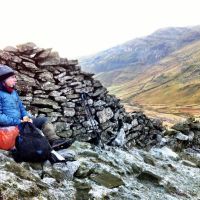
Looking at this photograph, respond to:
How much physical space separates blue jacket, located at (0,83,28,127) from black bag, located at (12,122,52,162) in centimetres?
47

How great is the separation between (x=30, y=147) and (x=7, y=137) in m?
0.81

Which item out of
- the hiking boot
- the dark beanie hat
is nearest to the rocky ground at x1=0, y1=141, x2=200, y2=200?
the hiking boot

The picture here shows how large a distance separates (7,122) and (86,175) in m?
3.13

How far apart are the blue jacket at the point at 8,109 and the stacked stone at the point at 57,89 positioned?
439cm

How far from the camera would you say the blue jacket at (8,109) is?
11641mm

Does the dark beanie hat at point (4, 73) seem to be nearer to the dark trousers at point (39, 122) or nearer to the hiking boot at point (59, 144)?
the dark trousers at point (39, 122)

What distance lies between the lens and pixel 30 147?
1126cm

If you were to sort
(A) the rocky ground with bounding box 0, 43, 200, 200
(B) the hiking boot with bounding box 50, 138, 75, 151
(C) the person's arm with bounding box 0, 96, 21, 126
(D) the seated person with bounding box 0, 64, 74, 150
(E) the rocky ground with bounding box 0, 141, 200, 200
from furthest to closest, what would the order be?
(B) the hiking boot with bounding box 50, 138, 75, 151, (D) the seated person with bounding box 0, 64, 74, 150, (C) the person's arm with bounding box 0, 96, 21, 126, (A) the rocky ground with bounding box 0, 43, 200, 200, (E) the rocky ground with bounding box 0, 141, 200, 200

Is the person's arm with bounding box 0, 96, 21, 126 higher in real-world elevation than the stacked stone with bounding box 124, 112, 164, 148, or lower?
higher

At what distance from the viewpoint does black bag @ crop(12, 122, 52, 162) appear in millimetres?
11266

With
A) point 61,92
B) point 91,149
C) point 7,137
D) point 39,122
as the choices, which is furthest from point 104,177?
point 61,92

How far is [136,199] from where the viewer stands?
12117 mm

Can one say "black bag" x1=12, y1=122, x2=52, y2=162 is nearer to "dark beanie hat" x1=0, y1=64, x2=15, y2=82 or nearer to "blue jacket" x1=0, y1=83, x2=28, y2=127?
"blue jacket" x1=0, y1=83, x2=28, y2=127

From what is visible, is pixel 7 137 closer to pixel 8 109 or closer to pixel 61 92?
pixel 8 109
